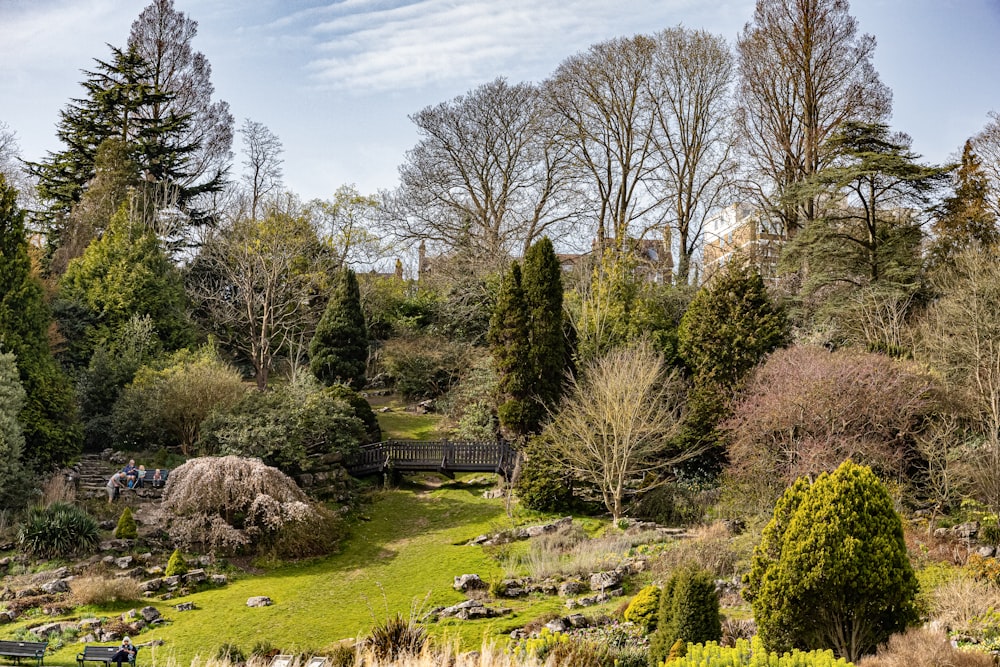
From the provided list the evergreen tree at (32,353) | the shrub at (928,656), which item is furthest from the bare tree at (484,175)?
the shrub at (928,656)

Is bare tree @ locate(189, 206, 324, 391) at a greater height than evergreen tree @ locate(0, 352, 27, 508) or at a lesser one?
greater

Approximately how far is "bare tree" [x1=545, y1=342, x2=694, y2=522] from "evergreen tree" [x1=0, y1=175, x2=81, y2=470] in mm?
11912

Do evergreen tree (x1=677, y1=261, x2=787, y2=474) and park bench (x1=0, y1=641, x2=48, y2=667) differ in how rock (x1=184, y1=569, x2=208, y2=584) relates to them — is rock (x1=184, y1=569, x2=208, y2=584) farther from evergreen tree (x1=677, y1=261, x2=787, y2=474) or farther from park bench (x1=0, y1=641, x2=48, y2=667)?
evergreen tree (x1=677, y1=261, x2=787, y2=474)

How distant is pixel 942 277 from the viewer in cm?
2081

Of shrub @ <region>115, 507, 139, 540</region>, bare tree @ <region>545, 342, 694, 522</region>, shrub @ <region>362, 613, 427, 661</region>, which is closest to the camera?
shrub @ <region>362, 613, 427, 661</region>

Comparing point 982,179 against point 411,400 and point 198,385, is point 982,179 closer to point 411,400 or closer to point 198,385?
point 411,400

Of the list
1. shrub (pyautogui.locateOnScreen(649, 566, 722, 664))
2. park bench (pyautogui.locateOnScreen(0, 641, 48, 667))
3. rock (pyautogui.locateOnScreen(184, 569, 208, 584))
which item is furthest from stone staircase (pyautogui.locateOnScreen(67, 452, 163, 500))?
shrub (pyautogui.locateOnScreen(649, 566, 722, 664))

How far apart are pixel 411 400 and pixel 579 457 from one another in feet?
40.6

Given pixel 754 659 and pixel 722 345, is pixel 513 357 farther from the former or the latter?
pixel 754 659

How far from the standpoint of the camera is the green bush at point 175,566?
15023 millimetres

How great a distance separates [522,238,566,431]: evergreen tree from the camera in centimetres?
2159

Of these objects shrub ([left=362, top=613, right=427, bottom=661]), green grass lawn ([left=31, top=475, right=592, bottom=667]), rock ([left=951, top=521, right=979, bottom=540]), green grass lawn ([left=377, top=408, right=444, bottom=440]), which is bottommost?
green grass lawn ([left=31, top=475, right=592, bottom=667])

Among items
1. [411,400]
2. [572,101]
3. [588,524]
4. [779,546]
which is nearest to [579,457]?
[588,524]

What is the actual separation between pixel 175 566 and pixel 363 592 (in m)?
3.68
